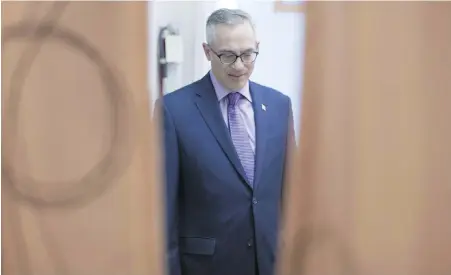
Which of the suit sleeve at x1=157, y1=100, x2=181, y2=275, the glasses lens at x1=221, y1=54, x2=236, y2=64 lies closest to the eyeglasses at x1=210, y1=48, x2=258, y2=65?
the glasses lens at x1=221, y1=54, x2=236, y2=64

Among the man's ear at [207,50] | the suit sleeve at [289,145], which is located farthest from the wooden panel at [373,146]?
the man's ear at [207,50]

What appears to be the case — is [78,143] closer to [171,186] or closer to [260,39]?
[171,186]

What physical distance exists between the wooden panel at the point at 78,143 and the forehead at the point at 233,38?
10cm

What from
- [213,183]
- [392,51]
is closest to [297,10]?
[392,51]

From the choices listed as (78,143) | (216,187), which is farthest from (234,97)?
(78,143)

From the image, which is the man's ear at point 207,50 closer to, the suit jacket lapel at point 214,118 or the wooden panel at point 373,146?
the suit jacket lapel at point 214,118

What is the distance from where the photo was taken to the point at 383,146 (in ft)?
2.16

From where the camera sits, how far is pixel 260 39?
636 millimetres

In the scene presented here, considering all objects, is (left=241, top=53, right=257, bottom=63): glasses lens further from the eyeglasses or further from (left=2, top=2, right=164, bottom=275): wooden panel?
(left=2, top=2, right=164, bottom=275): wooden panel

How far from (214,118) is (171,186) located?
0.11m

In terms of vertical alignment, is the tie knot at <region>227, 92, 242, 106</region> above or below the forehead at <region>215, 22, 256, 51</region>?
below

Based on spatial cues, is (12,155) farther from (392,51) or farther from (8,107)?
(392,51)

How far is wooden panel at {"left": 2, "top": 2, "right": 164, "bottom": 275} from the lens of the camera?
0.65 m

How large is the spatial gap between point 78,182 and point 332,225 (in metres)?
0.36
